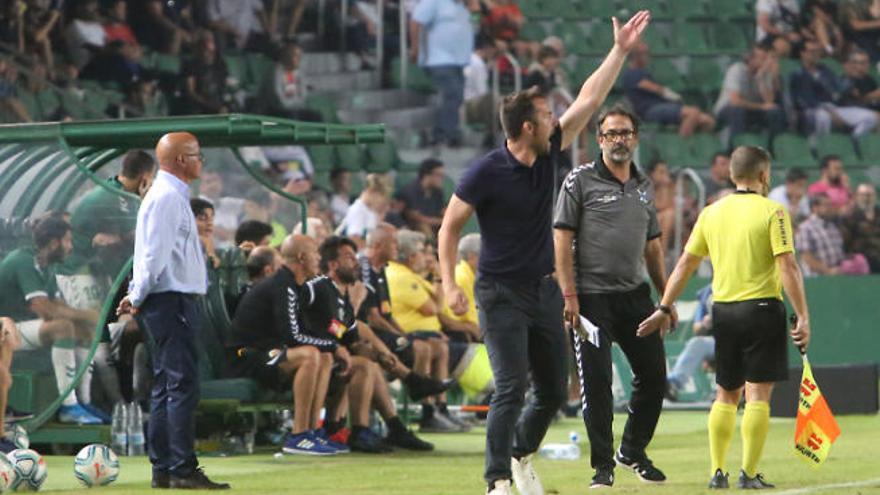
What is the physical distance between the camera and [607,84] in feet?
33.1

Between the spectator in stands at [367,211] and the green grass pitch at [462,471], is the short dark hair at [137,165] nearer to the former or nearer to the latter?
the green grass pitch at [462,471]

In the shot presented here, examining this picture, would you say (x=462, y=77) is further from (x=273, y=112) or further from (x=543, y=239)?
(x=543, y=239)

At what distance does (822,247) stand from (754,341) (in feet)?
46.3

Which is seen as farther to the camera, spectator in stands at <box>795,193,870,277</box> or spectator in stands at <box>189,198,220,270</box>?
spectator in stands at <box>795,193,870,277</box>

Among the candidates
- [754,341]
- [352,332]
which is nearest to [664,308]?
[754,341]

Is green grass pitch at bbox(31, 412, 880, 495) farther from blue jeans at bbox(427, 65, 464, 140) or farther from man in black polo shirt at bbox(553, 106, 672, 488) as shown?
blue jeans at bbox(427, 65, 464, 140)

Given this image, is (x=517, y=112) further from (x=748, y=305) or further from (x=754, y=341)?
(x=754, y=341)

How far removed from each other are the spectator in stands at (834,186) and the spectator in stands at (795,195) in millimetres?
184

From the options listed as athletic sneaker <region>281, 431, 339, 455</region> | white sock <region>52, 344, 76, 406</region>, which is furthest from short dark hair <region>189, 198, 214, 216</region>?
athletic sneaker <region>281, 431, 339, 455</region>

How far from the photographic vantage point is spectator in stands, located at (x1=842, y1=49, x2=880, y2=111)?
28984mm

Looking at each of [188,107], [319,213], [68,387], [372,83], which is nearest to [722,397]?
[68,387]

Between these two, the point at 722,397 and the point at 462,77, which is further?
the point at 462,77

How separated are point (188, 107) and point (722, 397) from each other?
14.9 meters

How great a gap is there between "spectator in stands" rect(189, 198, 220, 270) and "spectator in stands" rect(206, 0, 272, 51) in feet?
38.6
